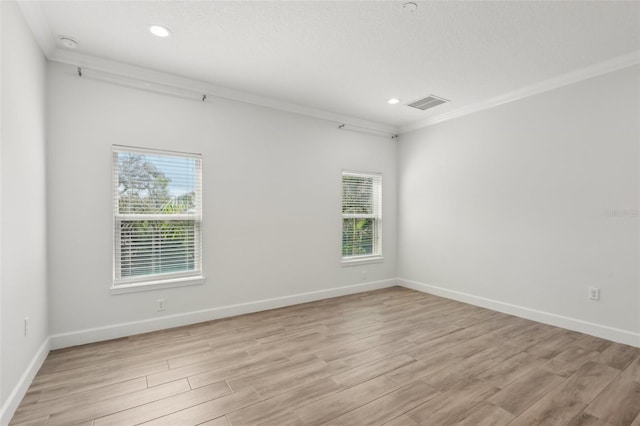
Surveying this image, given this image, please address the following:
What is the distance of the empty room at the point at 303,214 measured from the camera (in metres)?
2.18

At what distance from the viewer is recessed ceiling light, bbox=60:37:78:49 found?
2730mm

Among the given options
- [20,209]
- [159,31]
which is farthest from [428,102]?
[20,209]

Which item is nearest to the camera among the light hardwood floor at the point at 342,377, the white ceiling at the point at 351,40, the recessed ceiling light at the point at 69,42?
the light hardwood floor at the point at 342,377

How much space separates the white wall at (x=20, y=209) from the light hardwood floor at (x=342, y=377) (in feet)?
0.85

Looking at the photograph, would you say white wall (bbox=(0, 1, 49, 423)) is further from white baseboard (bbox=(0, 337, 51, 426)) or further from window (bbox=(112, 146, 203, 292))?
window (bbox=(112, 146, 203, 292))

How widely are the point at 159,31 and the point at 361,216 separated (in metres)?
3.66

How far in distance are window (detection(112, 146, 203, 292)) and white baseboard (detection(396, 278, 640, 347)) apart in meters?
3.58

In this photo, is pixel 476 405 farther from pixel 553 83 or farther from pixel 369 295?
pixel 553 83

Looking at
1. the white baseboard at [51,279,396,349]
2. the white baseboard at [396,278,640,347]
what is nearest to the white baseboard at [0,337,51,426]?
the white baseboard at [51,279,396,349]

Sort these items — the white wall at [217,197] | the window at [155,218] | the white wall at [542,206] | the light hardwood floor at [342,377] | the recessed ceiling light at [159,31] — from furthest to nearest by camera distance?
the window at [155,218] < the white wall at [542,206] < the white wall at [217,197] < the recessed ceiling light at [159,31] < the light hardwood floor at [342,377]

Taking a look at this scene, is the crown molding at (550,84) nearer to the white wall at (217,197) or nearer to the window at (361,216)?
the white wall at (217,197)

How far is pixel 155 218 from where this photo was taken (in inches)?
133

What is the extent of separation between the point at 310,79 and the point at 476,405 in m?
3.41

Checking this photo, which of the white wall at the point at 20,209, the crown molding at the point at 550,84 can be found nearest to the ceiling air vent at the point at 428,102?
the crown molding at the point at 550,84
